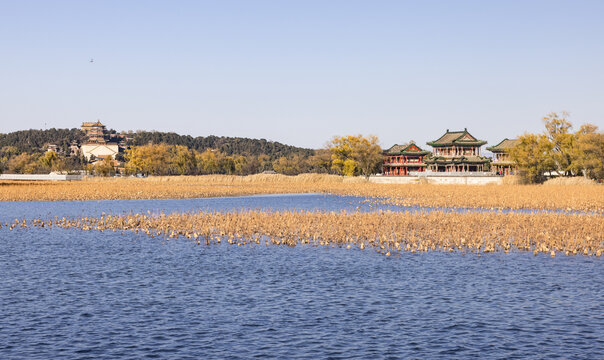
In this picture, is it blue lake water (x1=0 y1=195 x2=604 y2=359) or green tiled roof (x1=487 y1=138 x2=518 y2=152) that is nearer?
blue lake water (x1=0 y1=195 x2=604 y2=359)

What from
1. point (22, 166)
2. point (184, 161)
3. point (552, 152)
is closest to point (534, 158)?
point (552, 152)

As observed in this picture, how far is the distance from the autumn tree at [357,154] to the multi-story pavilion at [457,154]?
14.6 meters

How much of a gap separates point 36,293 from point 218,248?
35.2 ft

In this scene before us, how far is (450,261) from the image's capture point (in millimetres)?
24891

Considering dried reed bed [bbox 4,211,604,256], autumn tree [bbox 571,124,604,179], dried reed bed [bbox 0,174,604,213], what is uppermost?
autumn tree [bbox 571,124,604,179]

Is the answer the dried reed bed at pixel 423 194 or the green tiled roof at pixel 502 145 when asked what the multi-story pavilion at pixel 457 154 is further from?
the dried reed bed at pixel 423 194

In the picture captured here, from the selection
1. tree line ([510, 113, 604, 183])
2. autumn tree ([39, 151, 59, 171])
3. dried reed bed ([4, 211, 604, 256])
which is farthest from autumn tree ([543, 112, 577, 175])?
autumn tree ([39, 151, 59, 171])

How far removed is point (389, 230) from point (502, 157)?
109 m

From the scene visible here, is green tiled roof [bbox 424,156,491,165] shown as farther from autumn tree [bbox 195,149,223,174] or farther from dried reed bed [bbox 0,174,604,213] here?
autumn tree [bbox 195,149,223,174]

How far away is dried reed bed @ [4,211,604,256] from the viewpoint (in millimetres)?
28328

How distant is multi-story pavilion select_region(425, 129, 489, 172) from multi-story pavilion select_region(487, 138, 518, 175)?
4234 mm

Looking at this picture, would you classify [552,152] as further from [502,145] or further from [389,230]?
[389,230]

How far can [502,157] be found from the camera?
133750 millimetres

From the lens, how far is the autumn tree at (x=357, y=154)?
14138cm
